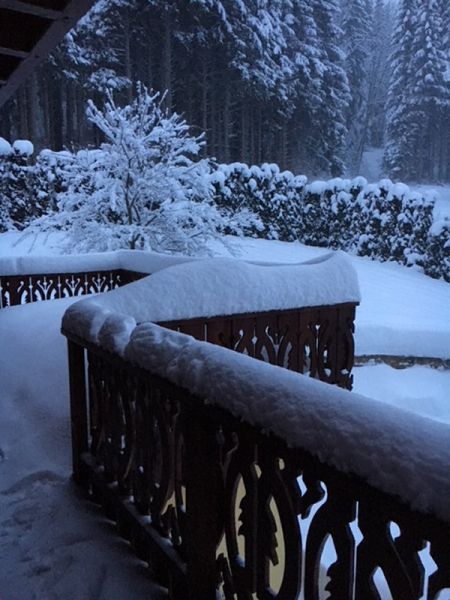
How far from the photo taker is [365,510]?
1.20 metres

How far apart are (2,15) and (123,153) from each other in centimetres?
847

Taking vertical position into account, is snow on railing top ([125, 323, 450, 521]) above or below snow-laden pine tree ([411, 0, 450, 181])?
below

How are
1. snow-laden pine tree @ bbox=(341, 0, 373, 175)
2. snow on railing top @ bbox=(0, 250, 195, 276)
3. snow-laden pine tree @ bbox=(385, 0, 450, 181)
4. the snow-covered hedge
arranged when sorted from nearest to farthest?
snow on railing top @ bbox=(0, 250, 195, 276), the snow-covered hedge, snow-laden pine tree @ bbox=(385, 0, 450, 181), snow-laden pine tree @ bbox=(341, 0, 373, 175)

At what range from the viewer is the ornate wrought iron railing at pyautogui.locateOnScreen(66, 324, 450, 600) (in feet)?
3.82

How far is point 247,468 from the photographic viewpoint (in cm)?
161

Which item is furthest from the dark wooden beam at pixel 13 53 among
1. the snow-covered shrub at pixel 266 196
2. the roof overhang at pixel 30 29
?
the snow-covered shrub at pixel 266 196

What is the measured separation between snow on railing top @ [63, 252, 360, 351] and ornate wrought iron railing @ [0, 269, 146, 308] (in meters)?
3.31

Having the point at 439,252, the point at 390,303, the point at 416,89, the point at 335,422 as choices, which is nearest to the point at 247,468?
the point at 335,422

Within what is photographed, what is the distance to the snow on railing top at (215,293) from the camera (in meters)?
2.94

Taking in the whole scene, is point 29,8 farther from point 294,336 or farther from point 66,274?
point 66,274

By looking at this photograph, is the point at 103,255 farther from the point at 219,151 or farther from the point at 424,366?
the point at 219,151

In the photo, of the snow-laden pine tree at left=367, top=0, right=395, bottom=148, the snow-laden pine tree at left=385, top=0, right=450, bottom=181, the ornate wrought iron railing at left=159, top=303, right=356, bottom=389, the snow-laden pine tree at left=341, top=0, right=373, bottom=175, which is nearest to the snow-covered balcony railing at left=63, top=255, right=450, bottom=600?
the ornate wrought iron railing at left=159, top=303, right=356, bottom=389

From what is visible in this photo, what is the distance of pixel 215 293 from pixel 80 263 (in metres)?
4.28

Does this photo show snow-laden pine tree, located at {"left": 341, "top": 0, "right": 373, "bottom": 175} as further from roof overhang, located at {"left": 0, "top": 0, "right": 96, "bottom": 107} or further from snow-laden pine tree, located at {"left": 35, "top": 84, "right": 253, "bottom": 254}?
roof overhang, located at {"left": 0, "top": 0, "right": 96, "bottom": 107}
